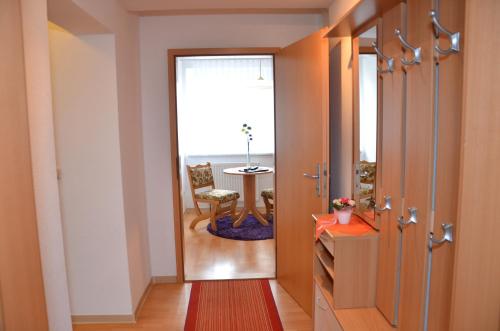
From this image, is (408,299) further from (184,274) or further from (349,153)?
(184,274)

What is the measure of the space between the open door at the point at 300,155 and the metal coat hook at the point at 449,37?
1.12 metres

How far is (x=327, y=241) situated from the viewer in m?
2.19

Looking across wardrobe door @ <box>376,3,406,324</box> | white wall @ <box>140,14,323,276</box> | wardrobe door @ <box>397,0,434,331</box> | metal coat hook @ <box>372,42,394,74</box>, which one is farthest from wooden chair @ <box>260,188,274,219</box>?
wardrobe door @ <box>397,0,434,331</box>

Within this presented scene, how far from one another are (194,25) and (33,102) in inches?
77.6

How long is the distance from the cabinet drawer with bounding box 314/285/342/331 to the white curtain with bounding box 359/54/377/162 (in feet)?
2.91

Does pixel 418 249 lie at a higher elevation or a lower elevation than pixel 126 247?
higher

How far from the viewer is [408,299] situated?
1624 mm

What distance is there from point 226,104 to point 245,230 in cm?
219

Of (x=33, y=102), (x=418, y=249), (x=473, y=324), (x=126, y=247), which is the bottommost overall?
(x=126, y=247)

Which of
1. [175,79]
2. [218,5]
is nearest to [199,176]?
[175,79]

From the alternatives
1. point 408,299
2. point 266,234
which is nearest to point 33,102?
point 408,299

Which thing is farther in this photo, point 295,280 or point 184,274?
point 184,274

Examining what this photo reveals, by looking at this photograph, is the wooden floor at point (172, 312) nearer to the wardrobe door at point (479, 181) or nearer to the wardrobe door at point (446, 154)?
the wardrobe door at point (446, 154)

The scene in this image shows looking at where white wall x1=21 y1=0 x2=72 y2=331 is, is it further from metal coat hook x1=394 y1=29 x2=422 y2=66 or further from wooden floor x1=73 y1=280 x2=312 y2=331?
metal coat hook x1=394 y1=29 x2=422 y2=66
